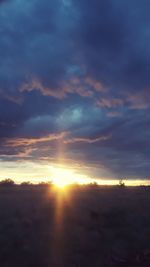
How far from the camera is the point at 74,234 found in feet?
81.9

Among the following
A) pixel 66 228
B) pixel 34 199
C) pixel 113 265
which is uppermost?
pixel 34 199

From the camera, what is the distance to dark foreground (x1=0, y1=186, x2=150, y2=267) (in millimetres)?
22047

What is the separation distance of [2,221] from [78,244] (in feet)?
17.1

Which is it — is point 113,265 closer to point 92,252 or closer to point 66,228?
point 92,252

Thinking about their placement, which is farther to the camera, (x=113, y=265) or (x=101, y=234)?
(x=101, y=234)

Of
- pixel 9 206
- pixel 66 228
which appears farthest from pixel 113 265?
pixel 9 206

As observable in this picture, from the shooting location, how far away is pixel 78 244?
78.3 feet

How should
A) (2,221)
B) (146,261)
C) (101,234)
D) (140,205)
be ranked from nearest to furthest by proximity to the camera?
(146,261) < (101,234) < (2,221) < (140,205)

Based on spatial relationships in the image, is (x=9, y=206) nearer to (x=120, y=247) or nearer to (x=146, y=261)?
(x=120, y=247)

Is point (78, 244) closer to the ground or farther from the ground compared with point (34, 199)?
closer to the ground

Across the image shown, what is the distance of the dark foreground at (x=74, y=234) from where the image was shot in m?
22.0

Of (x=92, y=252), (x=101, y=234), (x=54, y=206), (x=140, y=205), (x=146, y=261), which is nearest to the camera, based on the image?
(x=146, y=261)

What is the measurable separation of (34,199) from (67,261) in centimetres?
1229

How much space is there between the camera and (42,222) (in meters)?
26.7
